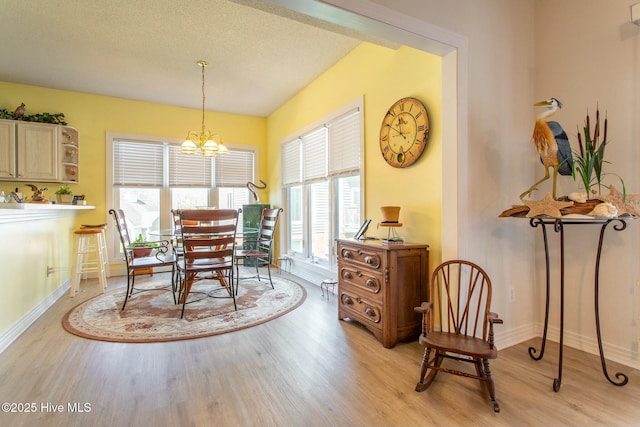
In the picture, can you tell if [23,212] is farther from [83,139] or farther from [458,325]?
[458,325]

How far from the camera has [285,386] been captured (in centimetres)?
179

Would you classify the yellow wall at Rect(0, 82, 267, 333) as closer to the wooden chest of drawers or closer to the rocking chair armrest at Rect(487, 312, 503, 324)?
the wooden chest of drawers

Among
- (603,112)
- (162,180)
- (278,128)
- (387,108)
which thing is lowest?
(162,180)

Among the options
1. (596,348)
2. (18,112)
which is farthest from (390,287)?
(18,112)

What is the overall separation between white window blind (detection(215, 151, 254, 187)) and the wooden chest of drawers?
3737 mm

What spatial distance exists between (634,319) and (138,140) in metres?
6.10

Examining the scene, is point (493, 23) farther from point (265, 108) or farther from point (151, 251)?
point (151, 251)

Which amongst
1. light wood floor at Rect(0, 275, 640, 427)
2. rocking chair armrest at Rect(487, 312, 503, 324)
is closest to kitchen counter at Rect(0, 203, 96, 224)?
light wood floor at Rect(0, 275, 640, 427)

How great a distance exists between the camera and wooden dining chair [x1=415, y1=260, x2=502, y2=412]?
64.5 inches

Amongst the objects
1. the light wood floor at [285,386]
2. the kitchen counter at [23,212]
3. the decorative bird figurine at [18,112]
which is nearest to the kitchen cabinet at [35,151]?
the decorative bird figurine at [18,112]

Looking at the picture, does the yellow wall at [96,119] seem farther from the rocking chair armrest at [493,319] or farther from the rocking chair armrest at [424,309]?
the rocking chair armrest at [493,319]

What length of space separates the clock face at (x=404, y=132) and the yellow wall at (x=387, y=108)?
0.06m

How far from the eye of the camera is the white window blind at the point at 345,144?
3.47 metres

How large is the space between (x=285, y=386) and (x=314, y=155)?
3.10 meters
